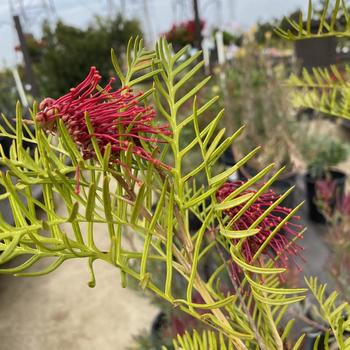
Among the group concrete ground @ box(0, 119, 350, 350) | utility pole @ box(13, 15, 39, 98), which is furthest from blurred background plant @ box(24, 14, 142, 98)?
concrete ground @ box(0, 119, 350, 350)

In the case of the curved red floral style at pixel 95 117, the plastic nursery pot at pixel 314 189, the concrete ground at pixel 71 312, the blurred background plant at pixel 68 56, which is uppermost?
the curved red floral style at pixel 95 117

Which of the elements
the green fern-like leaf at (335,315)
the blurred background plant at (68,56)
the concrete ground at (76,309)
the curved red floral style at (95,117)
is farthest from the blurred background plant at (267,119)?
the blurred background plant at (68,56)

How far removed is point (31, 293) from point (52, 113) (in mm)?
1943

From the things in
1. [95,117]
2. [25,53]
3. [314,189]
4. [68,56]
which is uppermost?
[95,117]

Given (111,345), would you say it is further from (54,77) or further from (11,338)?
(54,77)

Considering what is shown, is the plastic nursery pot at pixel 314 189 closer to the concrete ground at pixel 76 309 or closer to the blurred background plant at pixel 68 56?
the concrete ground at pixel 76 309

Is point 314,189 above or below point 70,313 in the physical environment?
above

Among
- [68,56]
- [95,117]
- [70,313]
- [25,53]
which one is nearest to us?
[95,117]

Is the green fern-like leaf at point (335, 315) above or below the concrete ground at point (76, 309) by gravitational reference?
above

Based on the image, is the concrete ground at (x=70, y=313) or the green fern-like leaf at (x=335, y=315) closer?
the green fern-like leaf at (x=335, y=315)

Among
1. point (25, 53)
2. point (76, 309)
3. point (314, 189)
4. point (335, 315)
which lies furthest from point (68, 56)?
point (335, 315)

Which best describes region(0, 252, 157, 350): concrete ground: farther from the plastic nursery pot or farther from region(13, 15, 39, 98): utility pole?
region(13, 15, 39, 98): utility pole

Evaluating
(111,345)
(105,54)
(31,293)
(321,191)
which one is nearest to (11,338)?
(31,293)

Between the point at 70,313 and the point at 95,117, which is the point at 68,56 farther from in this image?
the point at 95,117
